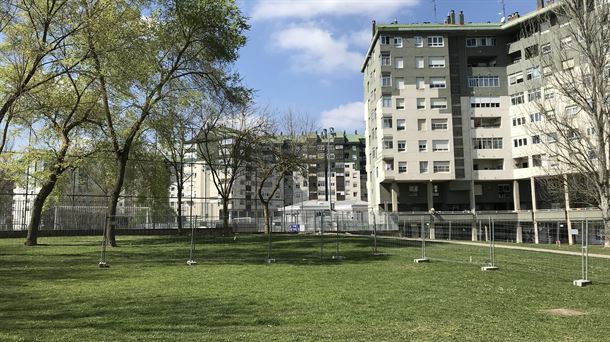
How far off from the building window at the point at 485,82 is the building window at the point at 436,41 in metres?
6.76

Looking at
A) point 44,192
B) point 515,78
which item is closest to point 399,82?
point 515,78

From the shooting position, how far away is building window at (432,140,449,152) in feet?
221

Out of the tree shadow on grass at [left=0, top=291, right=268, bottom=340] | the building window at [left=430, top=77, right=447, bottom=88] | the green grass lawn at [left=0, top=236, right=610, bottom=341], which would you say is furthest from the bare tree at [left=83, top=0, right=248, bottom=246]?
the building window at [left=430, top=77, right=447, bottom=88]

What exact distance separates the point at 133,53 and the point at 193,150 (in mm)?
23077

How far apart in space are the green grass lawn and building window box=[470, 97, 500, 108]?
178 ft

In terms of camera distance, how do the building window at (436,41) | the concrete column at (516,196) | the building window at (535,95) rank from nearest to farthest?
the building window at (535,95) < the concrete column at (516,196) < the building window at (436,41)

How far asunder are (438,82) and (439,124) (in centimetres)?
583

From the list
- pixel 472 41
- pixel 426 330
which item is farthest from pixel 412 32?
pixel 426 330

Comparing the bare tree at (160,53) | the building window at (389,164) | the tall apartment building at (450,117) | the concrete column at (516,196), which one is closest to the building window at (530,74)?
the tall apartment building at (450,117)

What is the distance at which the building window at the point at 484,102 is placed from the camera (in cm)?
6806

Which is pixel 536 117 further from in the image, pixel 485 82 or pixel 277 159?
pixel 277 159

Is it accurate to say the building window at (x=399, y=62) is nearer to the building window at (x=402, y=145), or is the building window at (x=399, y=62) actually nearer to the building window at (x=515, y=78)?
the building window at (x=402, y=145)

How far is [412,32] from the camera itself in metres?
68.8

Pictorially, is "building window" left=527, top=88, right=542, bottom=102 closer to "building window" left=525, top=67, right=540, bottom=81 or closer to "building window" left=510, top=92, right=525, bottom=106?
"building window" left=510, top=92, right=525, bottom=106
